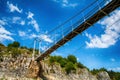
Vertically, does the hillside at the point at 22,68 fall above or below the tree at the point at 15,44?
below

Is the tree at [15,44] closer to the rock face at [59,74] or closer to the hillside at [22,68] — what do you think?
the hillside at [22,68]

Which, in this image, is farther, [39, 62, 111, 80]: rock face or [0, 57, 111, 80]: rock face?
[39, 62, 111, 80]: rock face

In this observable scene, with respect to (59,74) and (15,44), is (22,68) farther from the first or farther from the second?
(15,44)

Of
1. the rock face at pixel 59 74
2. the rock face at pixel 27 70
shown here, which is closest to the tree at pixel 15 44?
the rock face at pixel 27 70

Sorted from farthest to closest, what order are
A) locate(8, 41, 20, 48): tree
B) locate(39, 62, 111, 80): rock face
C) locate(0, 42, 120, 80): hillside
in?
locate(8, 41, 20, 48): tree < locate(39, 62, 111, 80): rock face < locate(0, 42, 120, 80): hillside

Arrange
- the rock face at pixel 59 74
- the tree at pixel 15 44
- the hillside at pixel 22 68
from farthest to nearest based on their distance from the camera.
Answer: the tree at pixel 15 44, the rock face at pixel 59 74, the hillside at pixel 22 68

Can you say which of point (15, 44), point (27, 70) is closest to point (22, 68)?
point (27, 70)

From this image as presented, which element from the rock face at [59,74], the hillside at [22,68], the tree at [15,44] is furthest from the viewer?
the tree at [15,44]

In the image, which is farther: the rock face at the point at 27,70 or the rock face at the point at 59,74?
the rock face at the point at 59,74

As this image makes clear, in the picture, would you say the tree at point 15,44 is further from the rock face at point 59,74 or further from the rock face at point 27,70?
the rock face at point 59,74

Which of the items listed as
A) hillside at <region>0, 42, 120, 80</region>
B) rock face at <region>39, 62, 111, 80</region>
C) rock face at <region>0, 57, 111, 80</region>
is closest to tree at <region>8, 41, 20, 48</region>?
hillside at <region>0, 42, 120, 80</region>

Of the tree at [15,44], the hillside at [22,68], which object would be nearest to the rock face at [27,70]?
the hillside at [22,68]

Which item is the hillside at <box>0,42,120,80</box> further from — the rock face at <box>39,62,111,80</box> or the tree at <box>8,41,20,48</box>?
the tree at <box>8,41,20,48</box>

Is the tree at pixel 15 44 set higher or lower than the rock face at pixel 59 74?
higher
